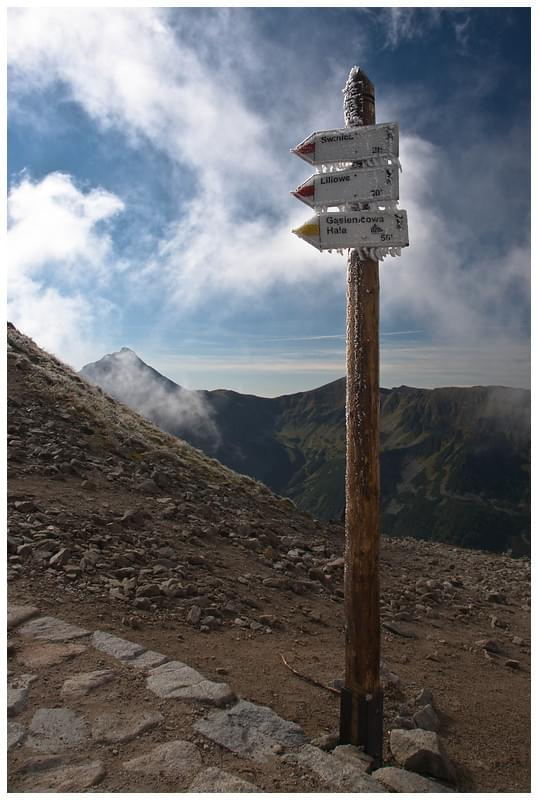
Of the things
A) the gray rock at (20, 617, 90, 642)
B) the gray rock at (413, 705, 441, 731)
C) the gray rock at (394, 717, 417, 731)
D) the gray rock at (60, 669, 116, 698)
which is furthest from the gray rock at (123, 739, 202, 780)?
the gray rock at (413, 705, 441, 731)

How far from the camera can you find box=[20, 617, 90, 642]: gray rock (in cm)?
583

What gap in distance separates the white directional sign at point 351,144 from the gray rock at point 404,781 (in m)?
4.95

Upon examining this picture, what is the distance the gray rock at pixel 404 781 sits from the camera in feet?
13.5

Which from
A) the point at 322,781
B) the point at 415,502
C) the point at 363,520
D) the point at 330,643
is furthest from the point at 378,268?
the point at 415,502

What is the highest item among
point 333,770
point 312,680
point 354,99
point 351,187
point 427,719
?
point 354,99

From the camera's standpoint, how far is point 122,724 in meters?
4.41

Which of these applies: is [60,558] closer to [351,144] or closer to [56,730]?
[56,730]

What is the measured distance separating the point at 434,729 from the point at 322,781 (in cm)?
202

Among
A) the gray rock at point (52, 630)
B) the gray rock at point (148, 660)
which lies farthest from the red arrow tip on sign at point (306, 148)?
the gray rock at point (52, 630)

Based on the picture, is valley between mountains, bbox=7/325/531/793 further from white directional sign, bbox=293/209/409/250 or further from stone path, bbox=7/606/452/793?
white directional sign, bbox=293/209/409/250

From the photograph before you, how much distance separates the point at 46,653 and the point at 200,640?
1836 millimetres

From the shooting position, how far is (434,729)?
5.51m

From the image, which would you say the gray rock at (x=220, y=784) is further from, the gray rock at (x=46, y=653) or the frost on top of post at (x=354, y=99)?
the frost on top of post at (x=354, y=99)

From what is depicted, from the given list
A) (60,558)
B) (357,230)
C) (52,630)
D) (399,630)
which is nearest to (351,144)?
(357,230)
